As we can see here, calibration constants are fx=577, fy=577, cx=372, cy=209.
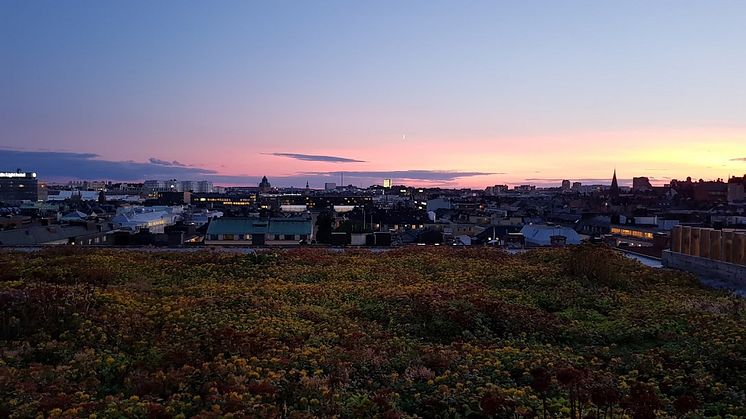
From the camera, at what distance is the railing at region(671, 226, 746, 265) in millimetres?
17062

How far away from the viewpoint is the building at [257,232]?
49.8 meters

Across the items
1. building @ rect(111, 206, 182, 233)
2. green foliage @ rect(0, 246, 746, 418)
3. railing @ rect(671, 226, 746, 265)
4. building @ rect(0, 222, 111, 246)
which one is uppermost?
railing @ rect(671, 226, 746, 265)

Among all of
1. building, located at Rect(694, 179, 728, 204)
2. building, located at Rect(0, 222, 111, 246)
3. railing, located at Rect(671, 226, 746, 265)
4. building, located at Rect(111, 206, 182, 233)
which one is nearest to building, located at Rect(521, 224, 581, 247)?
railing, located at Rect(671, 226, 746, 265)

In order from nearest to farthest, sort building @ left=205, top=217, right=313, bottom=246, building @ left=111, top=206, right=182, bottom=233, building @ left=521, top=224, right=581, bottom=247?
building @ left=205, top=217, right=313, bottom=246, building @ left=521, top=224, right=581, bottom=247, building @ left=111, top=206, right=182, bottom=233

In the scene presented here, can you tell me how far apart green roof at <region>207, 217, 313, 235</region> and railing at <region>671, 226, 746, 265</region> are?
34866 millimetres

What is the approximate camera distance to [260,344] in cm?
967

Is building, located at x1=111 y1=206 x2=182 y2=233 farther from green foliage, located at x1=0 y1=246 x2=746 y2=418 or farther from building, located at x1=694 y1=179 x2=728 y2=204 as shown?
building, located at x1=694 y1=179 x2=728 y2=204

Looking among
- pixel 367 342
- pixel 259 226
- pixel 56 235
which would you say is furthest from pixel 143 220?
pixel 367 342

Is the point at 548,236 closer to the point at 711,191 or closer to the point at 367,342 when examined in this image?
the point at 367,342

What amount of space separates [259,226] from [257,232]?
112cm

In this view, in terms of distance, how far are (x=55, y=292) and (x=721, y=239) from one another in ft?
60.7

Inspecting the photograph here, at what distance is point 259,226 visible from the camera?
169 feet

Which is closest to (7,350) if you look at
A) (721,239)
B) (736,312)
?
(736,312)

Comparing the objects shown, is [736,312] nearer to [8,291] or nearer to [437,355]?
[437,355]
